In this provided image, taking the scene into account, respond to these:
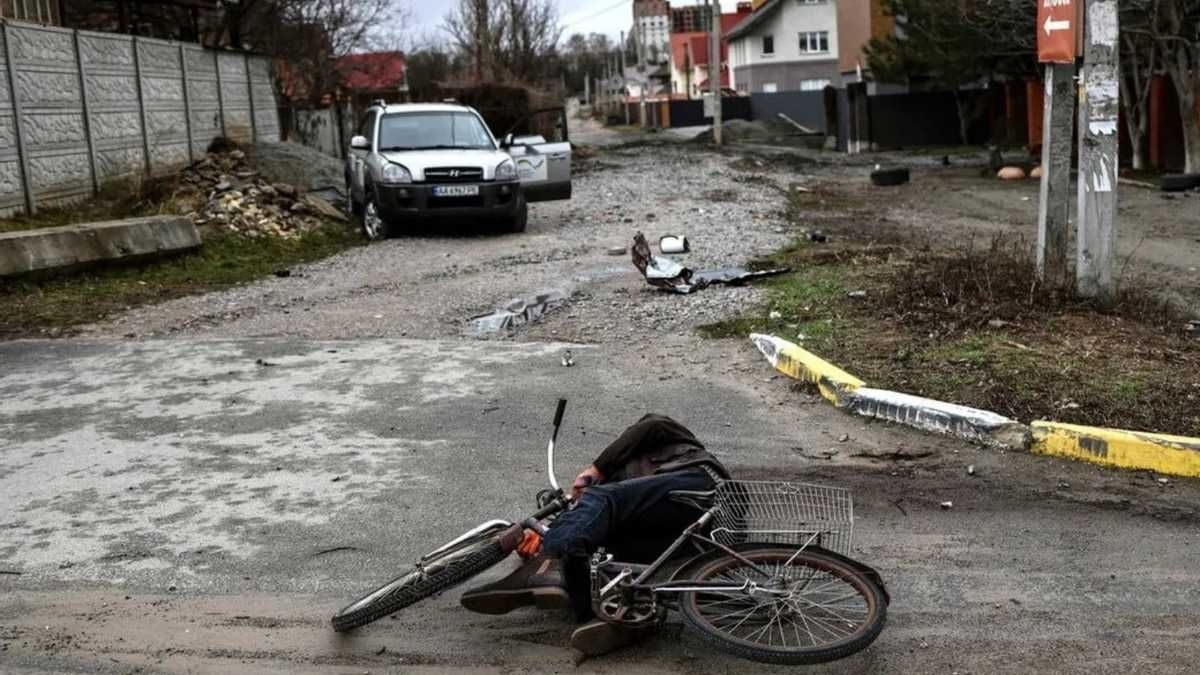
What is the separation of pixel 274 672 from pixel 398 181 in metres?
12.1

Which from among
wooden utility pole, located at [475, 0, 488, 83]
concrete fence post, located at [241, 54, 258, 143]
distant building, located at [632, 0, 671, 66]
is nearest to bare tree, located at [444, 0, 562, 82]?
wooden utility pole, located at [475, 0, 488, 83]

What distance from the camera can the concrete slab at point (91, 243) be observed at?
11.3 meters

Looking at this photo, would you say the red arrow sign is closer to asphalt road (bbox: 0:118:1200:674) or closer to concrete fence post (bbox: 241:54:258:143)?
asphalt road (bbox: 0:118:1200:674)

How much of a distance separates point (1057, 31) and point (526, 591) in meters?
6.00

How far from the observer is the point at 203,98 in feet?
65.0

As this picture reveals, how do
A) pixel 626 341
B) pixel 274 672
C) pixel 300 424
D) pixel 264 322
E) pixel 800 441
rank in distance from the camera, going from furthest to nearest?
pixel 264 322
pixel 626 341
pixel 300 424
pixel 800 441
pixel 274 672

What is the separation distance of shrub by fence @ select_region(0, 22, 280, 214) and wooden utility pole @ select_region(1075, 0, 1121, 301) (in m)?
12.1

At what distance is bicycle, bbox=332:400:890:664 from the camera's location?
3.74 metres

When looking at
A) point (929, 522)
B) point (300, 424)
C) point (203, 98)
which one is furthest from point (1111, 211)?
point (203, 98)

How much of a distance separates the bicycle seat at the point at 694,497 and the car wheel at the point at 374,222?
12.3m

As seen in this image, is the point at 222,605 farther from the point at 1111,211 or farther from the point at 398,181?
the point at 398,181

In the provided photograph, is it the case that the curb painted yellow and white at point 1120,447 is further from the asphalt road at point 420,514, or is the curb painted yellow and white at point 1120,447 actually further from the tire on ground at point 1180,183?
the tire on ground at point 1180,183

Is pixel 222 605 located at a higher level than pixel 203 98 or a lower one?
lower

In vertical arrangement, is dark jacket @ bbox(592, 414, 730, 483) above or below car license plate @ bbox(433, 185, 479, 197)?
below
